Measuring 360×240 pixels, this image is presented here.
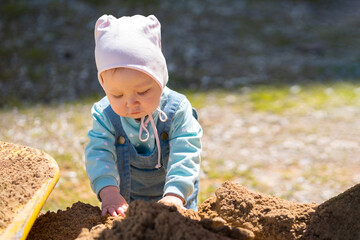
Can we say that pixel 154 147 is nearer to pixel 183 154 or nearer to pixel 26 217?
pixel 183 154

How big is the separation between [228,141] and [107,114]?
2.02m

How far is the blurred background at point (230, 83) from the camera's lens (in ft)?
11.6

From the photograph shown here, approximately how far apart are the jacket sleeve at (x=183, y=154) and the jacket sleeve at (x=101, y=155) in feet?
0.76

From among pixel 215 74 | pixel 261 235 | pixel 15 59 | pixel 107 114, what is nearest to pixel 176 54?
pixel 215 74

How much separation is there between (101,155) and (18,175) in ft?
1.14

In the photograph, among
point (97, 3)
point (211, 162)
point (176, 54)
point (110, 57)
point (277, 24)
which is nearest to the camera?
point (110, 57)

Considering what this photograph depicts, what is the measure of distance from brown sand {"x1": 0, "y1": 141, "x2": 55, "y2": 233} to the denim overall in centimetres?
33

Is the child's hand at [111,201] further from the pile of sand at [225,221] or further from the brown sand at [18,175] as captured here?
the brown sand at [18,175]

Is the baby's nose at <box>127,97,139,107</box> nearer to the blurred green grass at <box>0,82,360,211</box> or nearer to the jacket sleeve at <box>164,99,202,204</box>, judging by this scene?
the jacket sleeve at <box>164,99,202,204</box>

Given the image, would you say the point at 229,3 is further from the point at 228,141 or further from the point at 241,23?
the point at 228,141

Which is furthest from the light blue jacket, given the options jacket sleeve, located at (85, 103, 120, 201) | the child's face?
the child's face

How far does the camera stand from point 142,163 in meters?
2.17

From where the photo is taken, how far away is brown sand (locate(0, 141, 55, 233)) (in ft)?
5.49

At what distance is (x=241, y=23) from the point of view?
21.6 ft
